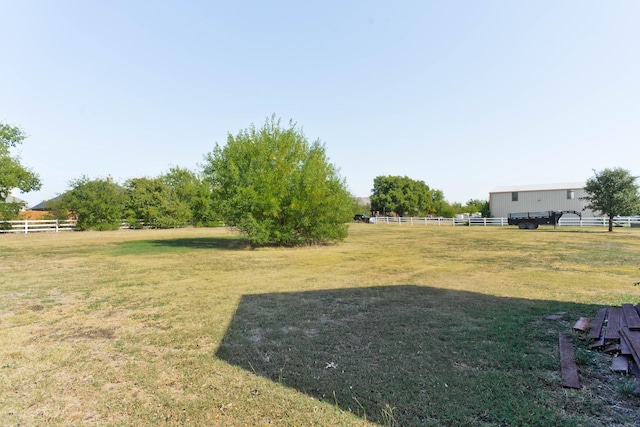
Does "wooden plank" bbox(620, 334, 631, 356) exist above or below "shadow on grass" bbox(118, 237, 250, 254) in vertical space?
above

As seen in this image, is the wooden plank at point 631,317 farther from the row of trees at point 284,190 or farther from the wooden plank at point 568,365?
the row of trees at point 284,190

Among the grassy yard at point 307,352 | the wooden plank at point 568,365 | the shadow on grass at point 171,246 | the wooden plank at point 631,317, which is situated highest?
the wooden plank at point 631,317

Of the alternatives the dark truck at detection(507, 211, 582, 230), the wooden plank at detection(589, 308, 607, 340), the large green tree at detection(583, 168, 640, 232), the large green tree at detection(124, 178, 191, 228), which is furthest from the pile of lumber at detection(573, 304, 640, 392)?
the large green tree at detection(124, 178, 191, 228)

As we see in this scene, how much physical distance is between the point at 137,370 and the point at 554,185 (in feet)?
165

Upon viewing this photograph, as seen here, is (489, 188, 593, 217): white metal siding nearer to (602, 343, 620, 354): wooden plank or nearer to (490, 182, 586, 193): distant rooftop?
(490, 182, 586, 193): distant rooftop

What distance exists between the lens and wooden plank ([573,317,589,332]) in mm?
4361

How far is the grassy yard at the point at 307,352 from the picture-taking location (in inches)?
107

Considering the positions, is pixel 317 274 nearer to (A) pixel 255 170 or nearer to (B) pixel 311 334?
(B) pixel 311 334

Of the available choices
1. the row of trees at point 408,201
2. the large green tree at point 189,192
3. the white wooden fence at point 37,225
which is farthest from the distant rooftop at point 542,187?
the white wooden fence at point 37,225

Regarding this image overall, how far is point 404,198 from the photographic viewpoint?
58.6 m

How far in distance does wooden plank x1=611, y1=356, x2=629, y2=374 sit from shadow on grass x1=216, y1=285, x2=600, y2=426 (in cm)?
48

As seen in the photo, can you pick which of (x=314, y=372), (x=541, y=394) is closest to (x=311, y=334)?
(x=314, y=372)

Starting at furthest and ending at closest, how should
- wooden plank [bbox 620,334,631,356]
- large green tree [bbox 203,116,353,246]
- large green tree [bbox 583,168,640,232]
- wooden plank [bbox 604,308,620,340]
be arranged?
large green tree [bbox 583,168,640,232]
large green tree [bbox 203,116,353,246]
wooden plank [bbox 604,308,620,340]
wooden plank [bbox 620,334,631,356]

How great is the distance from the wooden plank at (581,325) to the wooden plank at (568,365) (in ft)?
1.56
